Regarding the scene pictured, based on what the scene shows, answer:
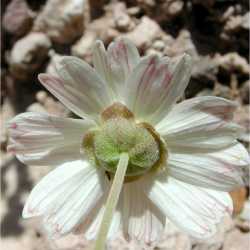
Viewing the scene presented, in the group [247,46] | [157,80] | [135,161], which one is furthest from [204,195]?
[247,46]

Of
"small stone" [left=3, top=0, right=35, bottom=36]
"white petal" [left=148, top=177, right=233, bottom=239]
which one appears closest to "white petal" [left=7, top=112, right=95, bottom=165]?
"white petal" [left=148, top=177, right=233, bottom=239]

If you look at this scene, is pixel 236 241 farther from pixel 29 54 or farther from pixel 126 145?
pixel 29 54

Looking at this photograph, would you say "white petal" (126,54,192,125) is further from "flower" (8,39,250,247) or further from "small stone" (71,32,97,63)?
"small stone" (71,32,97,63)

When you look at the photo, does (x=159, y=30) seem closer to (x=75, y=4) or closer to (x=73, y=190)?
(x=75, y=4)

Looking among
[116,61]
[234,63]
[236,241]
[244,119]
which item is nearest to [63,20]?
[234,63]

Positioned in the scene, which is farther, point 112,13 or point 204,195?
point 112,13

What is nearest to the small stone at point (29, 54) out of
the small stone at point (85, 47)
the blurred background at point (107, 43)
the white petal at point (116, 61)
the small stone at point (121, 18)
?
the blurred background at point (107, 43)
